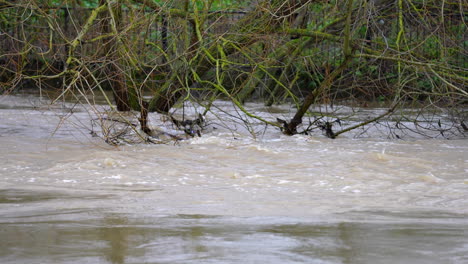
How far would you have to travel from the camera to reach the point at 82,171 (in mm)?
6219

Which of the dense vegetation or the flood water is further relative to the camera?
the dense vegetation

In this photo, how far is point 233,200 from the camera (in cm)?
490

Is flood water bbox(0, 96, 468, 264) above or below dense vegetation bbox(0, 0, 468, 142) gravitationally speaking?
below

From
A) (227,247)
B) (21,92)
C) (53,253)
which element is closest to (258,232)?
(227,247)

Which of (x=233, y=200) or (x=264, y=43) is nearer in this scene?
(x=233, y=200)

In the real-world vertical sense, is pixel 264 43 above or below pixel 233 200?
above

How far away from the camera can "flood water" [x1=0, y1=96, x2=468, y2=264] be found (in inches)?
133

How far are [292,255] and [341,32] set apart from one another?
247 inches

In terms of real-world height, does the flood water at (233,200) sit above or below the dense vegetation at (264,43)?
below

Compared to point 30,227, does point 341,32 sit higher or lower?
higher

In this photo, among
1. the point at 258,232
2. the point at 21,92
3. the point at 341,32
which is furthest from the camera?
the point at 21,92

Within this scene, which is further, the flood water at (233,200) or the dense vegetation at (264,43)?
the dense vegetation at (264,43)

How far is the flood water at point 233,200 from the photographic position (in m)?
3.37

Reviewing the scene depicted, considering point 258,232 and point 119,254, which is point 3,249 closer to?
point 119,254
